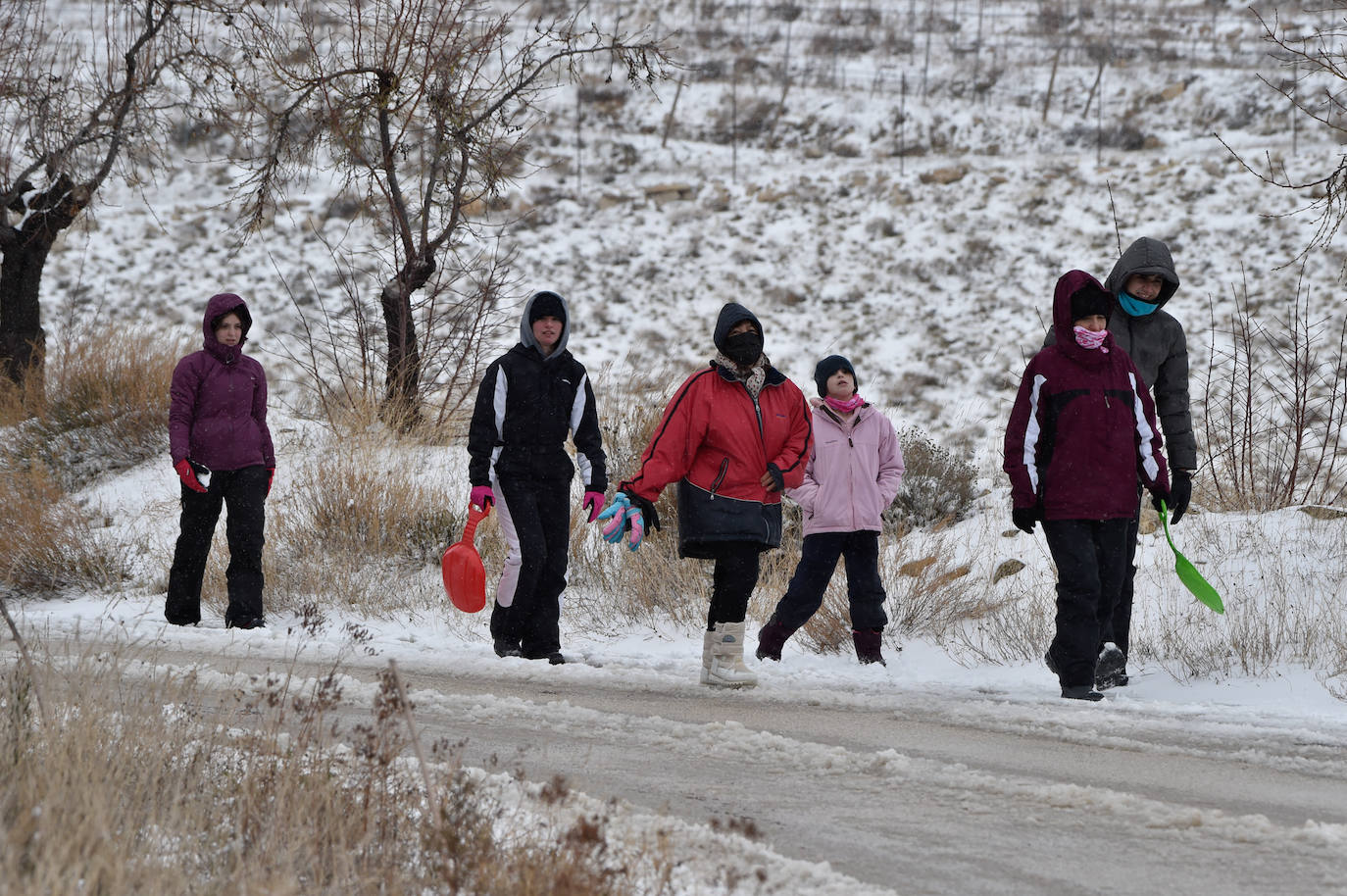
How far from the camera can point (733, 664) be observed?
591 centimetres

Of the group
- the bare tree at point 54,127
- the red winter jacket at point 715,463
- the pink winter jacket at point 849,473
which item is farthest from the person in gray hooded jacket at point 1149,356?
the bare tree at point 54,127

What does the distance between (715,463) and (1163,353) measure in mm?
2421

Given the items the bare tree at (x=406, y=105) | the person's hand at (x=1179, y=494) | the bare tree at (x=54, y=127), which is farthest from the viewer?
the bare tree at (x=54, y=127)

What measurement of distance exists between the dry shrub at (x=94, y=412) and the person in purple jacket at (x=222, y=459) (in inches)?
195

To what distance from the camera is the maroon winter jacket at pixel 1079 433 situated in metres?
5.51

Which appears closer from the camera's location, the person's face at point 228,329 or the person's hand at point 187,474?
the person's hand at point 187,474

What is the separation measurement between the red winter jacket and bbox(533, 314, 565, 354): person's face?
0.92 meters

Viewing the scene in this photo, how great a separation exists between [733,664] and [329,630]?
307 centimetres

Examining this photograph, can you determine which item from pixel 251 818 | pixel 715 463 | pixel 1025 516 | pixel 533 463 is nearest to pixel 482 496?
pixel 533 463

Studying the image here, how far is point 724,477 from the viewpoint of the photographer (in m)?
5.87

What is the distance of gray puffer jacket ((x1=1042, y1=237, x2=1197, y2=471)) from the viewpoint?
5.97 meters

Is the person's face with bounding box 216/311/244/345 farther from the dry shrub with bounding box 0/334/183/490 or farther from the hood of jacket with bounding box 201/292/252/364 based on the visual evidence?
the dry shrub with bounding box 0/334/183/490

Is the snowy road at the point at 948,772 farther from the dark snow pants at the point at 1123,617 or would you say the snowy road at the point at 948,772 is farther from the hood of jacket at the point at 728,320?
the hood of jacket at the point at 728,320

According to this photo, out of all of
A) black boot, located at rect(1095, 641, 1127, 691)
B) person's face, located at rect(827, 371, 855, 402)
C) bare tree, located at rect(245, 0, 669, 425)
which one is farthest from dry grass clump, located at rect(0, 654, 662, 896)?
bare tree, located at rect(245, 0, 669, 425)
